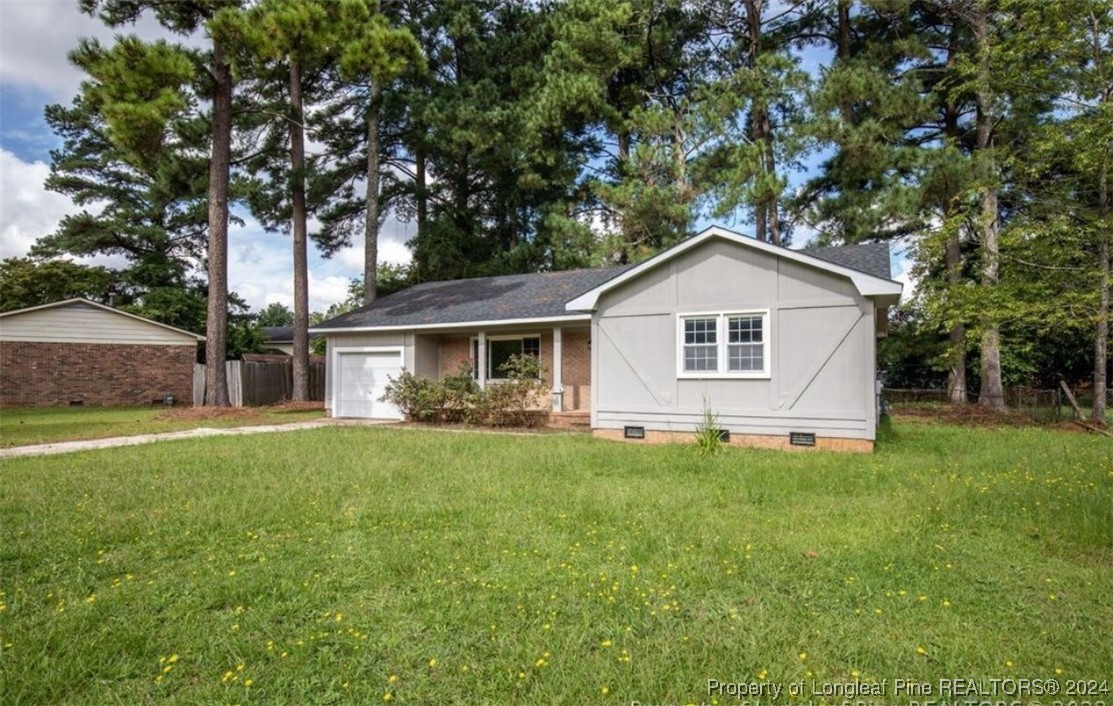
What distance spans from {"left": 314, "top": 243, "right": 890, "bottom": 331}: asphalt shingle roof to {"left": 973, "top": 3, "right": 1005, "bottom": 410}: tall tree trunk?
4689 mm

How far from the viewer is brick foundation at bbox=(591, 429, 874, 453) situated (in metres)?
9.52

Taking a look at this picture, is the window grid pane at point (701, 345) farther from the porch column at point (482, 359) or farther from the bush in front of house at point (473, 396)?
the porch column at point (482, 359)

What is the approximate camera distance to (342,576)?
4.07m

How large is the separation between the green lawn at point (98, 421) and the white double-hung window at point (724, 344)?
10508 mm

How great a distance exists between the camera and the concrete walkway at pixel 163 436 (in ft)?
31.4

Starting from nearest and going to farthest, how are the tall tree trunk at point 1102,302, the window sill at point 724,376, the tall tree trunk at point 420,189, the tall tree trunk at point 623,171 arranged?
the window sill at point 724,376
the tall tree trunk at point 1102,302
the tall tree trunk at point 623,171
the tall tree trunk at point 420,189

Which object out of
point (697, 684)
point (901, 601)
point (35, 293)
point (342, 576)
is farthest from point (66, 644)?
point (35, 293)

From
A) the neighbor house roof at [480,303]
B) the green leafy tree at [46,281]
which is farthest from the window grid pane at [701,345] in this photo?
the green leafy tree at [46,281]

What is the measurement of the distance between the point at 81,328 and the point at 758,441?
21.7 meters

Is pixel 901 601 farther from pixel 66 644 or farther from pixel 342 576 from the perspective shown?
pixel 66 644

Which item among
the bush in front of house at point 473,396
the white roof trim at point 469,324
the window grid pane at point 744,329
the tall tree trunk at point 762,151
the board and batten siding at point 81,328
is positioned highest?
the tall tree trunk at point 762,151

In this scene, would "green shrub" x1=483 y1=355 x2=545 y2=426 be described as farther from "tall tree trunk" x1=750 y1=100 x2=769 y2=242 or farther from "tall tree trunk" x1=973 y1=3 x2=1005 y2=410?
"tall tree trunk" x1=973 y1=3 x2=1005 y2=410

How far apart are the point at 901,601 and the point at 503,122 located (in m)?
21.7

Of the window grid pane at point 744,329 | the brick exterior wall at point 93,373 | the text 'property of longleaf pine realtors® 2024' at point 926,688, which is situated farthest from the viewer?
the brick exterior wall at point 93,373
